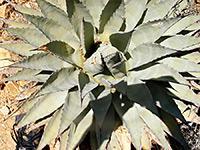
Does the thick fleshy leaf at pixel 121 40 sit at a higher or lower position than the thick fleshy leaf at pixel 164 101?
higher

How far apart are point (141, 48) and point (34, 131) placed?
1.28 metres

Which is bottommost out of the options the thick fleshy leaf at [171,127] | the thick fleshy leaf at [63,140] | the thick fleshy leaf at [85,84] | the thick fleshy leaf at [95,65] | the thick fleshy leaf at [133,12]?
the thick fleshy leaf at [171,127]

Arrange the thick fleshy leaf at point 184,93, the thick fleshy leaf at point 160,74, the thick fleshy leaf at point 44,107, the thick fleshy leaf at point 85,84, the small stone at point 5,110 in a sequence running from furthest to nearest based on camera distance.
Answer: the small stone at point 5,110 < the thick fleshy leaf at point 184,93 < the thick fleshy leaf at point 44,107 < the thick fleshy leaf at point 160,74 < the thick fleshy leaf at point 85,84

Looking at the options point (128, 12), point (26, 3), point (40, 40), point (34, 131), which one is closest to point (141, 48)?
point (128, 12)

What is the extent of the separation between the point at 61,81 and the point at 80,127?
0.42 metres

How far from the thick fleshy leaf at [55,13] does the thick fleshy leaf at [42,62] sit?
0.80 feet

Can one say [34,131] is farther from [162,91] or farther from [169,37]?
[169,37]

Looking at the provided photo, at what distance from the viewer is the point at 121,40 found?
147 cm

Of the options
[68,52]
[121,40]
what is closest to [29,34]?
[68,52]

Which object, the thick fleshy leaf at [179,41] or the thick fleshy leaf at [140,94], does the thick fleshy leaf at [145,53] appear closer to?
the thick fleshy leaf at [140,94]

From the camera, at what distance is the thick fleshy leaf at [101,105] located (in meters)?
1.47

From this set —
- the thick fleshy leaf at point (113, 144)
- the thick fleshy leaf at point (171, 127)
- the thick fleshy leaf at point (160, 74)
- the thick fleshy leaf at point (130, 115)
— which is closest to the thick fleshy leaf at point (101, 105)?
the thick fleshy leaf at point (130, 115)

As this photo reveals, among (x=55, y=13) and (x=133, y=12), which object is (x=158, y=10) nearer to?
(x=133, y=12)

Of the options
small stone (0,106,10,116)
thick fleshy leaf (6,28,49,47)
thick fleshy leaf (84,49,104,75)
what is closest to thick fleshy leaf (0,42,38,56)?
thick fleshy leaf (6,28,49,47)
